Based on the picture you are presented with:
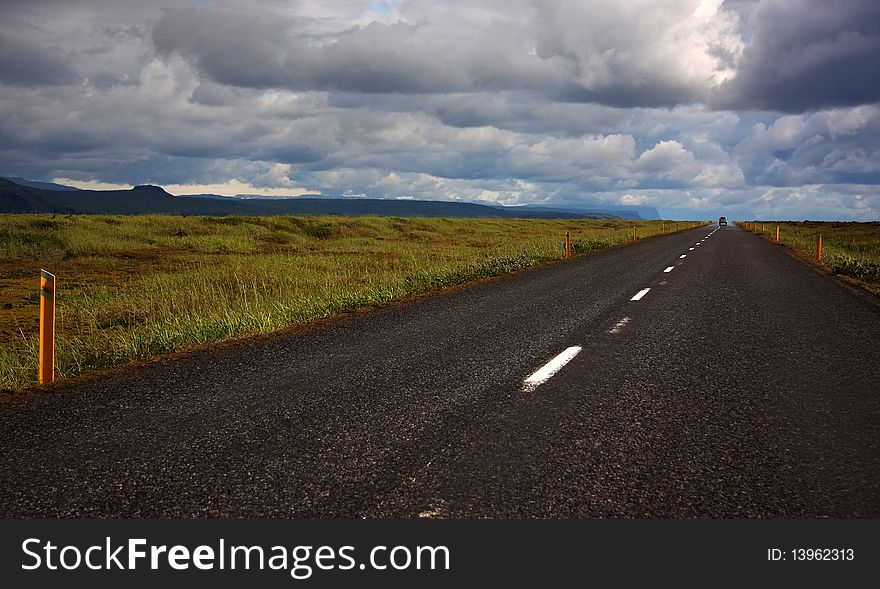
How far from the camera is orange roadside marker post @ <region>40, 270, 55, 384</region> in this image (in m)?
6.72

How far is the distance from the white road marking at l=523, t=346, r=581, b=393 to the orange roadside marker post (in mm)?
4921

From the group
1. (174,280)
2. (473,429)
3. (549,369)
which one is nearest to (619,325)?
(549,369)

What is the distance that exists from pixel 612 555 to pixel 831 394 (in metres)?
3.82

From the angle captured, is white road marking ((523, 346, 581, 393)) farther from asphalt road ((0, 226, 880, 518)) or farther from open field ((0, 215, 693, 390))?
open field ((0, 215, 693, 390))

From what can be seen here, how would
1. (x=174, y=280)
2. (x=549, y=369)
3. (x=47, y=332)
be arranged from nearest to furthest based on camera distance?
(x=549, y=369)
(x=47, y=332)
(x=174, y=280)

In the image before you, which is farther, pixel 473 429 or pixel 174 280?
pixel 174 280

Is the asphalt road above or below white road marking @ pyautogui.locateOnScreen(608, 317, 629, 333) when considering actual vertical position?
below

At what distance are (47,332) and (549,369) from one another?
5.29m

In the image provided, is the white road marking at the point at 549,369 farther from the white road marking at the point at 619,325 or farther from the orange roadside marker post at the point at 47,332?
the orange roadside marker post at the point at 47,332

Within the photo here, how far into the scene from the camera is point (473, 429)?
15.3ft

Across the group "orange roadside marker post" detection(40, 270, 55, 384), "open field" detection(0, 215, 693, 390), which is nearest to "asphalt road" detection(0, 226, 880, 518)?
"orange roadside marker post" detection(40, 270, 55, 384)

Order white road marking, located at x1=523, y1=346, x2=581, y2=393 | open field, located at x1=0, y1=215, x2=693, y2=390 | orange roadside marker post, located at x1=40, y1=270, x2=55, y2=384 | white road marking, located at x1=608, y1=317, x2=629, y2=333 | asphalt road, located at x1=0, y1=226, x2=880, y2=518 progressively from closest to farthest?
asphalt road, located at x1=0, y1=226, x2=880, y2=518 → white road marking, located at x1=523, y1=346, x2=581, y2=393 → orange roadside marker post, located at x1=40, y1=270, x2=55, y2=384 → white road marking, located at x1=608, y1=317, x2=629, y2=333 → open field, located at x1=0, y1=215, x2=693, y2=390

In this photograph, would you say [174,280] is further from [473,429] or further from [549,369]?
[473,429]

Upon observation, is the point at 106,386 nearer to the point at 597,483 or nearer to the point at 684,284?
the point at 597,483
